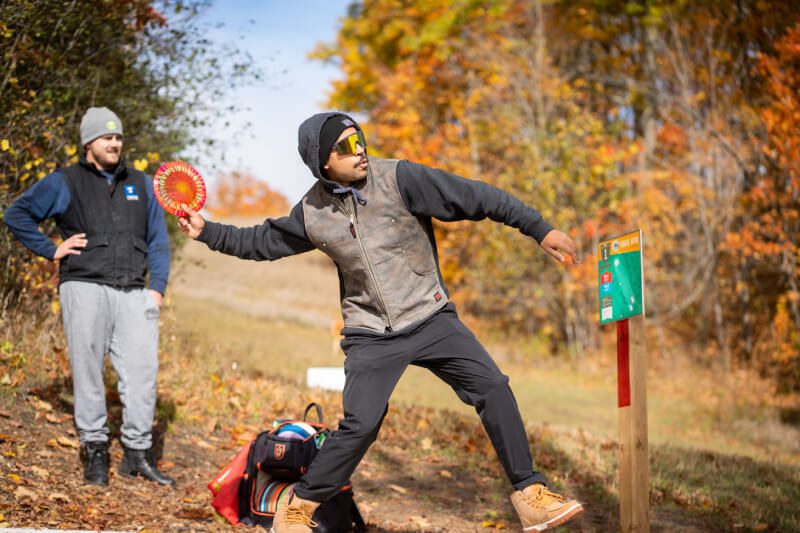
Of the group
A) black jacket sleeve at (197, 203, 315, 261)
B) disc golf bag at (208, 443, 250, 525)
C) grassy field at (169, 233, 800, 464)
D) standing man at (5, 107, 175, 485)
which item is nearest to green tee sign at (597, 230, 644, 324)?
black jacket sleeve at (197, 203, 315, 261)

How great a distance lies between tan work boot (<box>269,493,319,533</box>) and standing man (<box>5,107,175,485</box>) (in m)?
1.85

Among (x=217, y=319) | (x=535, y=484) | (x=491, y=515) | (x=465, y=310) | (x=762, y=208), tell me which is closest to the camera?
(x=535, y=484)

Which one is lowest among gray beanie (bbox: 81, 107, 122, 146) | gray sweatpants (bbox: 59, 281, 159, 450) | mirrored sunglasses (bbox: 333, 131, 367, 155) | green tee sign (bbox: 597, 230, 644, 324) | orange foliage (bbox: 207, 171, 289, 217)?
gray sweatpants (bbox: 59, 281, 159, 450)

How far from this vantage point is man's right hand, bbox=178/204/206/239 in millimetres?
4531

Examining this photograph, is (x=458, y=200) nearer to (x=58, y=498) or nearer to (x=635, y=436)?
(x=635, y=436)

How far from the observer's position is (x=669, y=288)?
17.9 meters

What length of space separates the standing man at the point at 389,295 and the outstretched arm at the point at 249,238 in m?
0.30

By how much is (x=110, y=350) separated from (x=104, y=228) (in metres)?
0.84

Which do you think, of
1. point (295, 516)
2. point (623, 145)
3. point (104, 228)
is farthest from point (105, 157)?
point (623, 145)

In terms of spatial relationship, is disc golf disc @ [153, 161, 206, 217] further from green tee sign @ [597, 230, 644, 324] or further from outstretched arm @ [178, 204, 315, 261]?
green tee sign @ [597, 230, 644, 324]

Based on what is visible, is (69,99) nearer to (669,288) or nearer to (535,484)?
(535,484)

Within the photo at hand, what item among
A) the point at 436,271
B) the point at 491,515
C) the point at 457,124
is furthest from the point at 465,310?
the point at 436,271

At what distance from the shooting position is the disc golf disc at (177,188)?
462cm

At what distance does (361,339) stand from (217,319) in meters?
16.7
